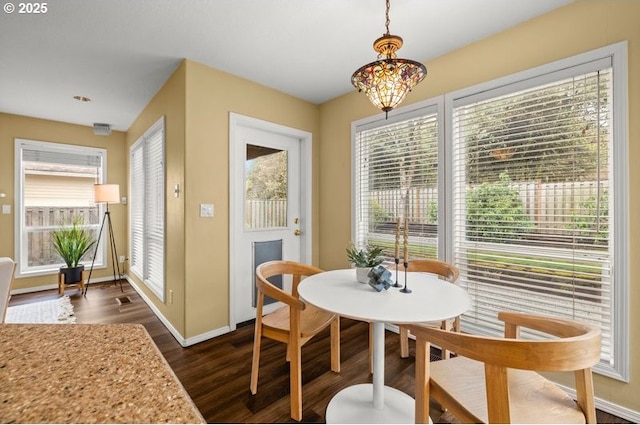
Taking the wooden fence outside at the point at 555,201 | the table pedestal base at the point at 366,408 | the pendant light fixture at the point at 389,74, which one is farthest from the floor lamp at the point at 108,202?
the wooden fence outside at the point at 555,201

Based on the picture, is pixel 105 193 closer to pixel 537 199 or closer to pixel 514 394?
pixel 514 394

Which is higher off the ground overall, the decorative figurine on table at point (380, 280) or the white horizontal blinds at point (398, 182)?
the white horizontal blinds at point (398, 182)

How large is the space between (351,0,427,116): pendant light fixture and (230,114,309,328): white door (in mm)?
1683

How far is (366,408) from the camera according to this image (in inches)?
64.8

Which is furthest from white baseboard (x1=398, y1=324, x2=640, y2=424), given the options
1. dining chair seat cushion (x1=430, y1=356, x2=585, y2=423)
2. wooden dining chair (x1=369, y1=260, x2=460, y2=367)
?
dining chair seat cushion (x1=430, y1=356, x2=585, y2=423)

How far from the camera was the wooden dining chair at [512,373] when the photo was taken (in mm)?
879

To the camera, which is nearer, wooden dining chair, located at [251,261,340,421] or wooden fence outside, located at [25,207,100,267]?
wooden dining chair, located at [251,261,340,421]

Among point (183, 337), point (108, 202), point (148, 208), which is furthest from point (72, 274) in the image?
point (183, 337)

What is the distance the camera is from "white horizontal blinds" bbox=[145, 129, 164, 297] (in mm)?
3145

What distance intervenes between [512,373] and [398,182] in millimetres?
1828

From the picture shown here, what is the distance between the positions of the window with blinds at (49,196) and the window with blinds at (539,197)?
17.0ft

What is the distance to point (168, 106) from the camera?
9.23ft

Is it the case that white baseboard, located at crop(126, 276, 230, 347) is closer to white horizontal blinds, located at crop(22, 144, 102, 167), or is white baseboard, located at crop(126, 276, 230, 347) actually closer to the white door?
the white door

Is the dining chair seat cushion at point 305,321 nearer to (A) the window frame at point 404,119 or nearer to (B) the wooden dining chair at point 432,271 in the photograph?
(B) the wooden dining chair at point 432,271
